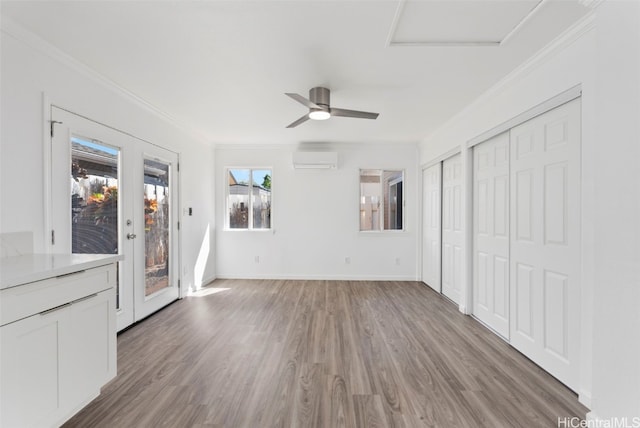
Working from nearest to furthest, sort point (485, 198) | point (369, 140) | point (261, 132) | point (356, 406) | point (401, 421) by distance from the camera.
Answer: point (401, 421), point (356, 406), point (485, 198), point (261, 132), point (369, 140)

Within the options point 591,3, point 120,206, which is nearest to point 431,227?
point 591,3

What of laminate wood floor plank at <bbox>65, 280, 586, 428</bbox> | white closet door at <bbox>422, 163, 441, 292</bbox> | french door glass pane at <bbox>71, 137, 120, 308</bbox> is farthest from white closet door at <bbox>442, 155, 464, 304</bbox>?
french door glass pane at <bbox>71, 137, 120, 308</bbox>

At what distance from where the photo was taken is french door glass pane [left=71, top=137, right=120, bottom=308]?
2.38 metres

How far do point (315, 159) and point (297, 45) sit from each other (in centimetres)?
291

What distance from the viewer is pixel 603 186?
1499 mm

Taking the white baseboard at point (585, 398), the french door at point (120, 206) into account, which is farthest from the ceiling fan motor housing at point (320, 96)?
the white baseboard at point (585, 398)

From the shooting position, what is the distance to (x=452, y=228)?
3.91m

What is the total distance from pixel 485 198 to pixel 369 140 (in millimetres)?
2391

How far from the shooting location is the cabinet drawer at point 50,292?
3.98ft

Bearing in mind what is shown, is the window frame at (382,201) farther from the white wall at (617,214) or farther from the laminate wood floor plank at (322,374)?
the white wall at (617,214)

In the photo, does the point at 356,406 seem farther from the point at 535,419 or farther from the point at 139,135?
the point at 139,135

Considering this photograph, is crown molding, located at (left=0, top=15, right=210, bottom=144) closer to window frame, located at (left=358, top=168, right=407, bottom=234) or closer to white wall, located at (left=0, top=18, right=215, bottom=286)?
white wall, located at (left=0, top=18, right=215, bottom=286)


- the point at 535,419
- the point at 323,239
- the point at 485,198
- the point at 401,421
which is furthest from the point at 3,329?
the point at 323,239

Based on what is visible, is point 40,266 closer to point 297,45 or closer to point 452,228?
point 297,45
